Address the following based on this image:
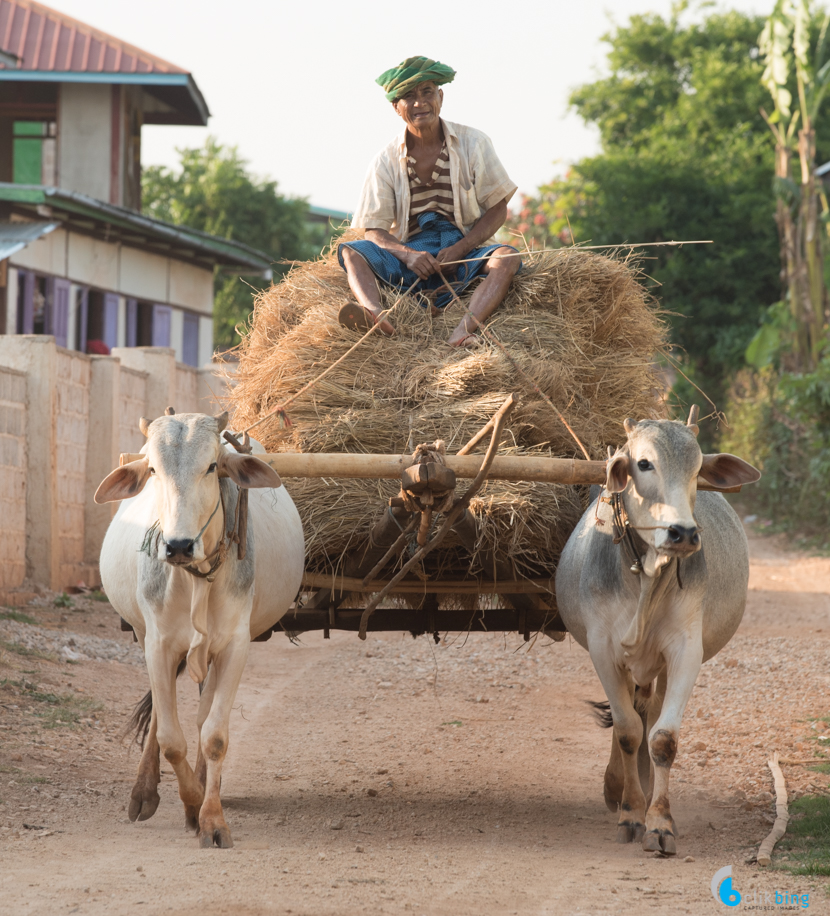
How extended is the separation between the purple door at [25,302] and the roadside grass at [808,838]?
11238 mm

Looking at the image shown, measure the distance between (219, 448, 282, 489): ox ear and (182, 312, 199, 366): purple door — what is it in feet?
43.7

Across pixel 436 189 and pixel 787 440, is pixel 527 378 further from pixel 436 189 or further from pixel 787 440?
pixel 787 440

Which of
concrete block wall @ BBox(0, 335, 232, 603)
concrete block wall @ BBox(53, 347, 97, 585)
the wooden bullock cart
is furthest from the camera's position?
concrete block wall @ BBox(53, 347, 97, 585)

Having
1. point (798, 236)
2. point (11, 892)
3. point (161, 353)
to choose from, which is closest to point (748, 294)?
point (798, 236)

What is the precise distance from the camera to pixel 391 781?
535 cm

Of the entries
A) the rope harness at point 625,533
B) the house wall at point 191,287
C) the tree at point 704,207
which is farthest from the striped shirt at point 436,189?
the tree at point 704,207

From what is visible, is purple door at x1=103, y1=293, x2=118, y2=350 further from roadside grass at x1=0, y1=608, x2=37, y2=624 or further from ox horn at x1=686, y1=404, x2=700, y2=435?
ox horn at x1=686, y1=404, x2=700, y2=435

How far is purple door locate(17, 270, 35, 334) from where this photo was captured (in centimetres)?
1363

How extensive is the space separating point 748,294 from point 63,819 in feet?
56.9

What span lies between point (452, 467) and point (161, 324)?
13057 mm

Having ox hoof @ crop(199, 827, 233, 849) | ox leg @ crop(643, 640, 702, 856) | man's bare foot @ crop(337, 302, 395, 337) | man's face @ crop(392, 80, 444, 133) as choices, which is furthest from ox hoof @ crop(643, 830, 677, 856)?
man's face @ crop(392, 80, 444, 133)

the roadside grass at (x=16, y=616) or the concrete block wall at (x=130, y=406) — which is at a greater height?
the concrete block wall at (x=130, y=406)

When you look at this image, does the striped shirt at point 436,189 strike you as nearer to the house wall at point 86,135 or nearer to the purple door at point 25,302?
the purple door at point 25,302

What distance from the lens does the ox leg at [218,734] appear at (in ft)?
12.8
